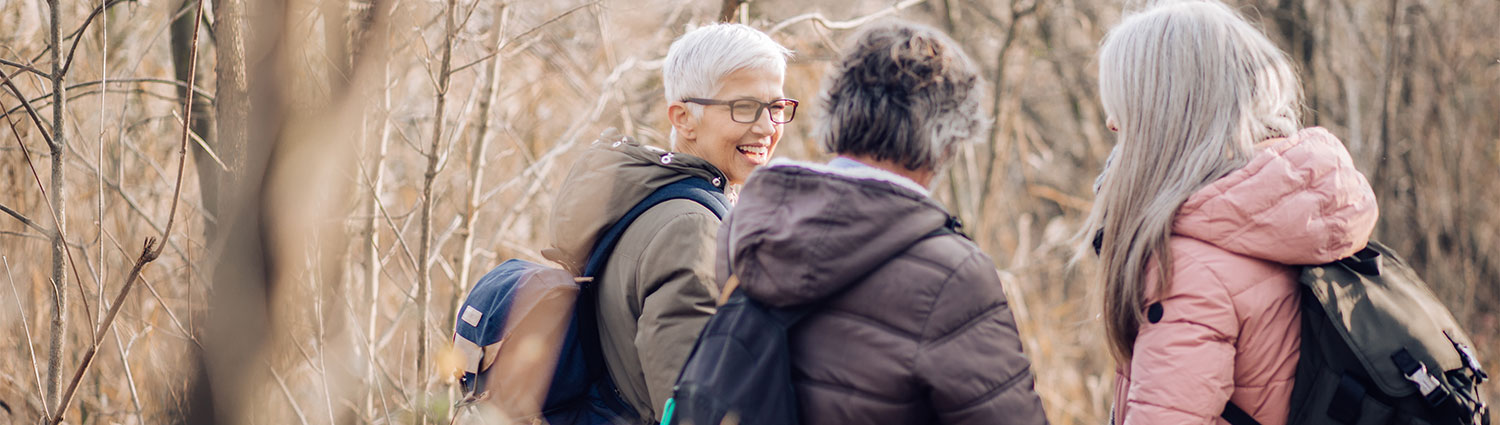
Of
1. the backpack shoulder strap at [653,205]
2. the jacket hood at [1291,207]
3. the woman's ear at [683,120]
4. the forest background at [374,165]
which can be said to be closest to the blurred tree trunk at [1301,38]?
the forest background at [374,165]

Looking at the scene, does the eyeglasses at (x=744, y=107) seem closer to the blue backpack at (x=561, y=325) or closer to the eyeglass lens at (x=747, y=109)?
the eyeglass lens at (x=747, y=109)

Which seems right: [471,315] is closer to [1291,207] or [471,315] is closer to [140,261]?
[140,261]

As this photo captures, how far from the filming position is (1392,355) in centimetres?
155

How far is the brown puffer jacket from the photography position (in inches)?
52.3

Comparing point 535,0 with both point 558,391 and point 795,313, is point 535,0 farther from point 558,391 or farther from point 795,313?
point 795,313

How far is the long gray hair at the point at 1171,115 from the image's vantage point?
1.68m

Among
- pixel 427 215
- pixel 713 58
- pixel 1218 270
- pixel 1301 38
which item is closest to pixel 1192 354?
pixel 1218 270

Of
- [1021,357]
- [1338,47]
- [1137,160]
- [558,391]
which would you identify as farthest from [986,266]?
[1338,47]

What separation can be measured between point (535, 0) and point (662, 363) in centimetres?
307

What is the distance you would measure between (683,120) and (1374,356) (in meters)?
1.25

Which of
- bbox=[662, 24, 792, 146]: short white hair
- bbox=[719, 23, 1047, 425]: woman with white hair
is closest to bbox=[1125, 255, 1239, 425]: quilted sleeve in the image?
bbox=[719, 23, 1047, 425]: woman with white hair

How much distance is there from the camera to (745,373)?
1.35m

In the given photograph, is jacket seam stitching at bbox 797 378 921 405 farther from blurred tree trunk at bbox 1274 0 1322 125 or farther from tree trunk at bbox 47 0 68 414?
blurred tree trunk at bbox 1274 0 1322 125

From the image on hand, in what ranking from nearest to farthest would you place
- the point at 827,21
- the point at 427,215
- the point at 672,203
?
the point at 672,203
the point at 427,215
the point at 827,21
